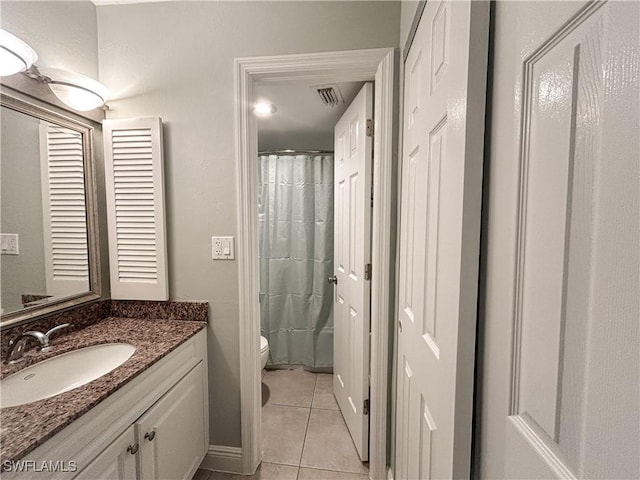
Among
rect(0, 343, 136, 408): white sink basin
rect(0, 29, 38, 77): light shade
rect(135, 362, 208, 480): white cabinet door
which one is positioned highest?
rect(0, 29, 38, 77): light shade

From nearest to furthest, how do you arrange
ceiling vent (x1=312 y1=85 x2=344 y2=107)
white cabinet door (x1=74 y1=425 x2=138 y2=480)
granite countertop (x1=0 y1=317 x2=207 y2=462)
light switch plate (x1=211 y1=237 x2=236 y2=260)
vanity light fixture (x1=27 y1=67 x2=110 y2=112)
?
granite countertop (x1=0 y1=317 x2=207 y2=462), white cabinet door (x1=74 y1=425 x2=138 y2=480), vanity light fixture (x1=27 y1=67 x2=110 y2=112), light switch plate (x1=211 y1=237 x2=236 y2=260), ceiling vent (x1=312 y1=85 x2=344 y2=107)

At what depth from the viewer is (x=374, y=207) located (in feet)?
4.42

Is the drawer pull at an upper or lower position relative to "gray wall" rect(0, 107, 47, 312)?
lower

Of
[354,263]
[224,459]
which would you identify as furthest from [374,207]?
[224,459]

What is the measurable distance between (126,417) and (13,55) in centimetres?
126

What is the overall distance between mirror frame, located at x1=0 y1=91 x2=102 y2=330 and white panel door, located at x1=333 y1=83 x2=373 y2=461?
1314 mm

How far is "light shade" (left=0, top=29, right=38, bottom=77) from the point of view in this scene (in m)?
0.91

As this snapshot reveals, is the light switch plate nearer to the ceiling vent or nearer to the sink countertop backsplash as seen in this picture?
the sink countertop backsplash

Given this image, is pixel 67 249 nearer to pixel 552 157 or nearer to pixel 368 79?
pixel 368 79

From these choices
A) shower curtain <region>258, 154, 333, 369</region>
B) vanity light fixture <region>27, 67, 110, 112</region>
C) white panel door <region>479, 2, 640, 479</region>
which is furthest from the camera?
shower curtain <region>258, 154, 333, 369</region>

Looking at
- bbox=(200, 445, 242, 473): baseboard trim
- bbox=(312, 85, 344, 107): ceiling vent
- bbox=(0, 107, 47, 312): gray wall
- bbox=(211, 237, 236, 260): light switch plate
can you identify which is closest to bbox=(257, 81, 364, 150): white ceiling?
bbox=(312, 85, 344, 107): ceiling vent

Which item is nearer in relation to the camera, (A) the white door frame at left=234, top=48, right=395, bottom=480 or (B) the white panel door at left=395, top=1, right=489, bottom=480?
(B) the white panel door at left=395, top=1, right=489, bottom=480

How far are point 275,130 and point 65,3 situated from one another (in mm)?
1356

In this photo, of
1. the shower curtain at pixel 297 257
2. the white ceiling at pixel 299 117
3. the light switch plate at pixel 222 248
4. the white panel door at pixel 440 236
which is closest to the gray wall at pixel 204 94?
the light switch plate at pixel 222 248
